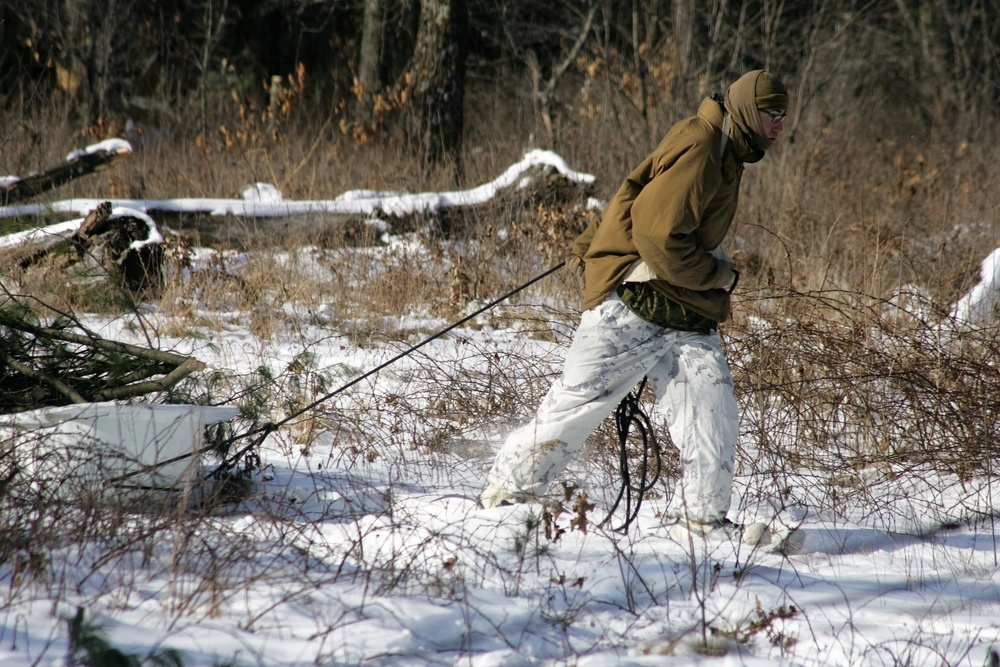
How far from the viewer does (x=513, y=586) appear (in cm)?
281

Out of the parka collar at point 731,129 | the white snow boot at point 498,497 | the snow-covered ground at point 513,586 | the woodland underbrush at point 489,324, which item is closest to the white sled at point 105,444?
the woodland underbrush at point 489,324

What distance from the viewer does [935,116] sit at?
1229 centimetres

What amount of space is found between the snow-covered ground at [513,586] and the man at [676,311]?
207mm

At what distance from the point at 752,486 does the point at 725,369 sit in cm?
99

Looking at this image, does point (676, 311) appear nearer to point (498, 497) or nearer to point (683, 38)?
point (498, 497)

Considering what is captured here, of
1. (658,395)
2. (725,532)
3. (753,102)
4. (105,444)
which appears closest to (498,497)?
(658,395)

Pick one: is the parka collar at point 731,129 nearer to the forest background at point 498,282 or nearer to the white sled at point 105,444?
the forest background at point 498,282

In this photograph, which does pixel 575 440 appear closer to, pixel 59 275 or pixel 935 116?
pixel 59 275

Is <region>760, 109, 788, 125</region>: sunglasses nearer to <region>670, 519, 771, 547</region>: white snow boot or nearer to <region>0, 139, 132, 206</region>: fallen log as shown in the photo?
<region>670, 519, 771, 547</region>: white snow boot

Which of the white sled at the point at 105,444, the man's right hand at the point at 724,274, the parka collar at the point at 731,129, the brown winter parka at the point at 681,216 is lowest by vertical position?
the white sled at the point at 105,444

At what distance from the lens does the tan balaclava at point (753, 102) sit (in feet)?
9.67

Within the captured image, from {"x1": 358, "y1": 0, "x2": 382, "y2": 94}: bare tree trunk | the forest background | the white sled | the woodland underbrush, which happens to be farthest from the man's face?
{"x1": 358, "y1": 0, "x2": 382, "y2": 94}: bare tree trunk

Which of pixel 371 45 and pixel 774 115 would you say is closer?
pixel 774 115

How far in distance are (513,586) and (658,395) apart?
0.85 meters
